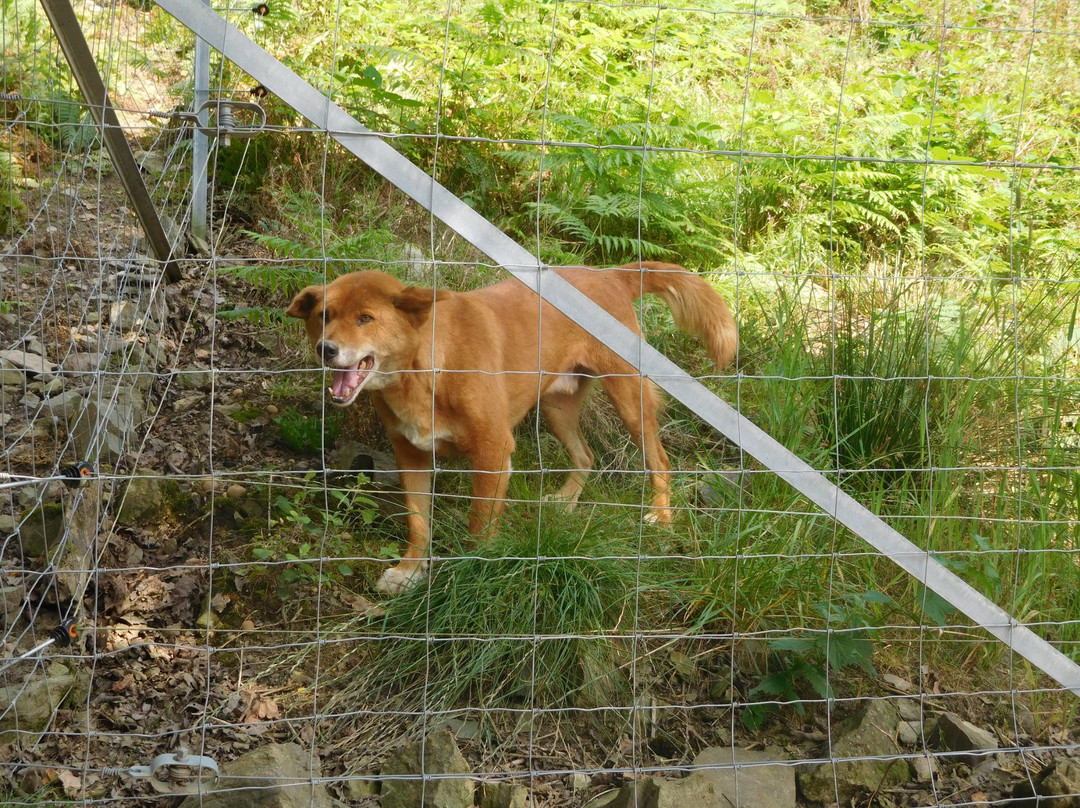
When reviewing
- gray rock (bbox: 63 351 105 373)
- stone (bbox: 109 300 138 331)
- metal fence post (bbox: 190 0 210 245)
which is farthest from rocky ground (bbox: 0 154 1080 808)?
metal fence post (bbox: 190 0 210 245)

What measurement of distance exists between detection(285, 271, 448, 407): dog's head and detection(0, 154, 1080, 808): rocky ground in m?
0.53

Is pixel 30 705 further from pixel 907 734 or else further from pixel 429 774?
pixel 907 734

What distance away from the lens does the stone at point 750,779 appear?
2803 millimetres

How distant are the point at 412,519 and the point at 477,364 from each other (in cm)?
73

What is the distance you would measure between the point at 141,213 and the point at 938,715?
387 centimetres

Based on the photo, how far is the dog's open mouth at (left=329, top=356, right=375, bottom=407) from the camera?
152 inches

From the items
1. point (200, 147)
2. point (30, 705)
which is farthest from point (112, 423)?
point (200, 147)

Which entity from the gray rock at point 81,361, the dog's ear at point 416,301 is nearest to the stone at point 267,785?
the dog's ear at point 416,301

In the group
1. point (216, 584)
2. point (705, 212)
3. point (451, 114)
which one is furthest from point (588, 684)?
point (451, 114)

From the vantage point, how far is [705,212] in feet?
20.7

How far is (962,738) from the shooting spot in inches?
121

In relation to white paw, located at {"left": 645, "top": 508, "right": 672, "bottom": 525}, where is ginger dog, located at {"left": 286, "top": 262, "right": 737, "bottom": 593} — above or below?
above

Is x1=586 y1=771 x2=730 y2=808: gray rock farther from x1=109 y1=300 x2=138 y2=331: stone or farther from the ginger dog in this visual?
x1=109 y1=300 x2=138 y2=331: stone

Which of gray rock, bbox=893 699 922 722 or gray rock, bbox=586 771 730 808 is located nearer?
gray rock, bbox=586 771 730 808
